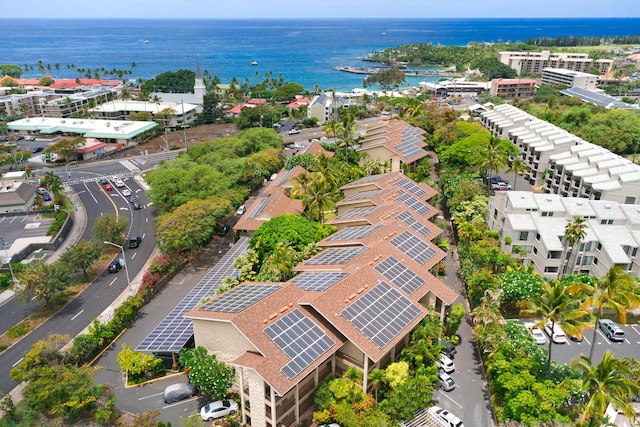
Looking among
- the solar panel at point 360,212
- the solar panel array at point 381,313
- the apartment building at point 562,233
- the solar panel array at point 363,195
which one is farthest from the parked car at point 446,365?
the solar panel array at point 363,195

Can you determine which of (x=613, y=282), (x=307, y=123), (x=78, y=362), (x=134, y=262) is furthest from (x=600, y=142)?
(x=78, y=362)

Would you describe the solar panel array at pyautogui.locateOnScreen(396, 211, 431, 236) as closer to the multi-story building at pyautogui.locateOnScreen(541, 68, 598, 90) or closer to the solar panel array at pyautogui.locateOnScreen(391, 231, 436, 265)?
the solar panel array at pyautogui.locateOnScreen(391, 231, 436, 265)

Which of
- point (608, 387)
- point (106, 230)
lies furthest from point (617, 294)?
point (106, 230)

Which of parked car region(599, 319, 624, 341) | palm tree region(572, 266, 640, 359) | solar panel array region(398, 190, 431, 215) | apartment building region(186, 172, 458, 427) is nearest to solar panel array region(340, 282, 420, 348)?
apartment building region(186, 172, 458, 427)

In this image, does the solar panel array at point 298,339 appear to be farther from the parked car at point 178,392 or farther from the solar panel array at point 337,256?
the parked car at point 178,392

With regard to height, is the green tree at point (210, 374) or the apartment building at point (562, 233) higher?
the apartment building at point (562, 233)

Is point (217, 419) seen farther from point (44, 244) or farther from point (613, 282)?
point (44, 244)
